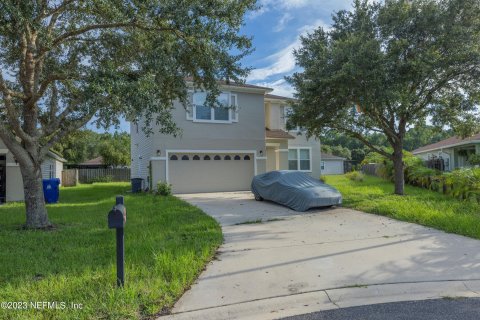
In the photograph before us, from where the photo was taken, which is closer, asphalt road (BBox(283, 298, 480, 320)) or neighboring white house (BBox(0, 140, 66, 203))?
asphalt road (BBox(283, 298, 480, 320))

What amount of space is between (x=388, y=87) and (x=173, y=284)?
31.8 feet

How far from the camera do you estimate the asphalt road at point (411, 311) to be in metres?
3.58

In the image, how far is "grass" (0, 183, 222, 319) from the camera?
149 inches

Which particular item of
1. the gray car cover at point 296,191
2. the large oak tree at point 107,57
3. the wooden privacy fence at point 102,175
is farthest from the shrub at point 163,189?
the wooden privacy fence at point 102,175

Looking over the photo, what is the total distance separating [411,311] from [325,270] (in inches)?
55.5

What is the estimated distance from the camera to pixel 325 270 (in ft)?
16.3

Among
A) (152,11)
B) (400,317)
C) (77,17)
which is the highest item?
(77,17)

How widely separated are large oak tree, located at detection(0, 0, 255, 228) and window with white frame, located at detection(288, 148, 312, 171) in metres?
13.1

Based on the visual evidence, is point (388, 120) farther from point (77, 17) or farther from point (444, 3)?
point (77, 17)

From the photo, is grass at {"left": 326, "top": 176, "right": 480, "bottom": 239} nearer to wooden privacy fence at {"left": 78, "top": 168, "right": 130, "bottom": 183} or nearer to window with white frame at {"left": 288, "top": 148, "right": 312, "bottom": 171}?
window with white frame at {"left": 288, "top": 148, "right": 312, "bottom": 171}

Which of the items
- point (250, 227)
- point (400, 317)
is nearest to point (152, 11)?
point (250, 227)

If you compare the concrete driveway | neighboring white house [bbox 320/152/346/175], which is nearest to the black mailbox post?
the concrete driveway

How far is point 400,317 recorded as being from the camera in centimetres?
358

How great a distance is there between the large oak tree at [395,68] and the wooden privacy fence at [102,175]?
2349 cm
